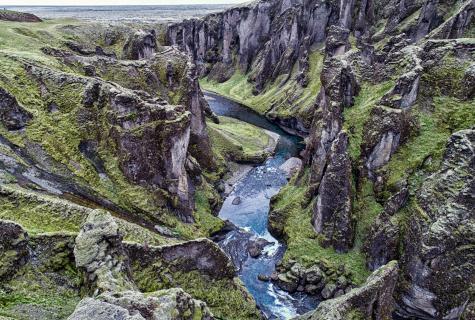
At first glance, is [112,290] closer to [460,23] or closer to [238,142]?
[238,142]

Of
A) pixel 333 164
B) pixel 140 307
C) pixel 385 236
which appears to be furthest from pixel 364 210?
pixel 140 307

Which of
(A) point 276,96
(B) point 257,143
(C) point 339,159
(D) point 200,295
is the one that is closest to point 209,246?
(D) point 200,295

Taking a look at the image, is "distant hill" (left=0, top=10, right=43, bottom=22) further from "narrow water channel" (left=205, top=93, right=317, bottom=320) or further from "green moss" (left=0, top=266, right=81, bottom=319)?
"green moss" (left=0, top=266, right=81, bottom=319)

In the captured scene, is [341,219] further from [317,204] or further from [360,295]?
[360,295]

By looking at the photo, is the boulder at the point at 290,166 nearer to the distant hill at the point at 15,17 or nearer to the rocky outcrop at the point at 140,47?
the rocky outcrop at the point at 140,47

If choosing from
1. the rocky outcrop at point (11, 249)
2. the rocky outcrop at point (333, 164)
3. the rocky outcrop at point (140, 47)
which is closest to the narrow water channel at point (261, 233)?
the rocky outcrop at point (333, 164)
